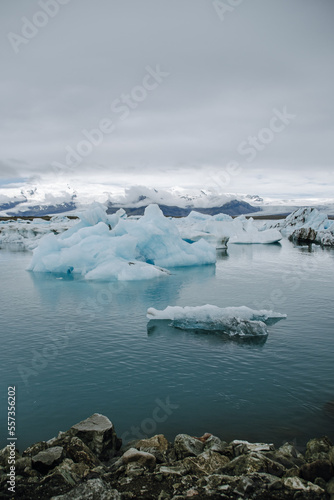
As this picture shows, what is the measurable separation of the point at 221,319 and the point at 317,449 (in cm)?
613

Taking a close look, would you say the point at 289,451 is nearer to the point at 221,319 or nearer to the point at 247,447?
the point at 247,447

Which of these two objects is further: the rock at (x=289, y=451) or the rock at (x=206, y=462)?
the rock at (x=289, y=451)

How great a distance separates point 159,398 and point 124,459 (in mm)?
2210

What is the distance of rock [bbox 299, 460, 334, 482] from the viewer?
16.0 feet

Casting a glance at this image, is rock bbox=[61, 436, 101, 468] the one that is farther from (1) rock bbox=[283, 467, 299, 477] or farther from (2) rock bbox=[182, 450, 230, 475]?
(1) rock bbox=[283, 467, 299, 477]

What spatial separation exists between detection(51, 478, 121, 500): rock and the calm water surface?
6.01 feet

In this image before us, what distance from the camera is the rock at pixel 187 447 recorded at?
5500 mm

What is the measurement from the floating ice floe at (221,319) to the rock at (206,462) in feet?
19.2

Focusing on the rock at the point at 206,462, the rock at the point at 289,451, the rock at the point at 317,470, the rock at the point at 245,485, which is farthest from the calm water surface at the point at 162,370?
the rock at the point at 245,485

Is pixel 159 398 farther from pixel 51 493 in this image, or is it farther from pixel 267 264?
pixel 267 264

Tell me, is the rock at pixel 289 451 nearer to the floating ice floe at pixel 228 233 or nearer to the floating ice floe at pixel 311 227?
the floating ice floe at pixel 228 233

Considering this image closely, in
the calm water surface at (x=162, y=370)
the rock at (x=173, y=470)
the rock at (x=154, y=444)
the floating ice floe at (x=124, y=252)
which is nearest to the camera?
the rock at (x=173, y=470)

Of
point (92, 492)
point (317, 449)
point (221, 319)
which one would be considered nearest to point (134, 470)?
point (92, 492)

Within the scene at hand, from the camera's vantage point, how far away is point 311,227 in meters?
50.7
